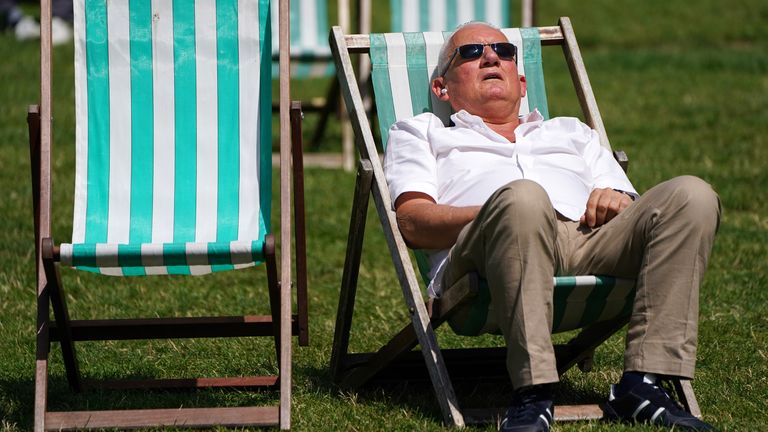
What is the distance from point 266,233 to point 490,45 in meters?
1.01

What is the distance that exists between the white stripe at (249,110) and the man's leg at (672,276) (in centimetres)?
129

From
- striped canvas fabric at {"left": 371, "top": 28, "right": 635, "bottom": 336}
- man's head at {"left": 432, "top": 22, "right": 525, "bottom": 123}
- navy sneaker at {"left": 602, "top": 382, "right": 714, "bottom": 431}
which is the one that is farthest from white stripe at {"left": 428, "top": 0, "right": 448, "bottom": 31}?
navy sneaker at {"left": 602, "top": 382, "right": 714, "bottom": 431}

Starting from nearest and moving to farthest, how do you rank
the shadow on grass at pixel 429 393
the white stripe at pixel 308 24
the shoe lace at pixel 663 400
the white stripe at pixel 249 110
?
the shoe lace at pixel 663 400 < the shadow on grass at pixel 429 393 < the white stripe at pixel 249 110 < the white stripe at pixel 308 24

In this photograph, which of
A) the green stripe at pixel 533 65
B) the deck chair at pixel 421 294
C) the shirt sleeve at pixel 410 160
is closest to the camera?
the deck chair at pixel 421 294

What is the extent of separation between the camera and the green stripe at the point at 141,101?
164 inches

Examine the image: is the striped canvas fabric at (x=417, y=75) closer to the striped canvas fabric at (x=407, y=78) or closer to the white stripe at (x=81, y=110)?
the striped canvas fabric at (x=407, y=78)

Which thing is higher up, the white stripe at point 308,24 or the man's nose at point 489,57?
the white stripe at point 308,24

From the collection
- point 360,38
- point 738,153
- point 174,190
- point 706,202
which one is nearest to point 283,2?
point 360,38

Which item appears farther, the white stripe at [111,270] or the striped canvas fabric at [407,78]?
the striped canvas fabric at [407,78]

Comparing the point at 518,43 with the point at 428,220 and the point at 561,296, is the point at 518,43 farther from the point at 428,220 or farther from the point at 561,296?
the point at 561,296

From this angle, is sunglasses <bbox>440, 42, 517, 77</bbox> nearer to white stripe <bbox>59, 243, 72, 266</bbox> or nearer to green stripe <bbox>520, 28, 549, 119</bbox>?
green stripe <bbox>520, 28, 549, 119</bbox>

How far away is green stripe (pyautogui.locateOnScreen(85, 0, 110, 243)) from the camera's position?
4.12 meters

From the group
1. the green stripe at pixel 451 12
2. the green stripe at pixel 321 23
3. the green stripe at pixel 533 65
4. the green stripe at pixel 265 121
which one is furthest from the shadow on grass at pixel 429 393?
the green stripe at pixel 321 23

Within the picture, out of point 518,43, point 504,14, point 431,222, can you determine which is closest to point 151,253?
point 431,222
